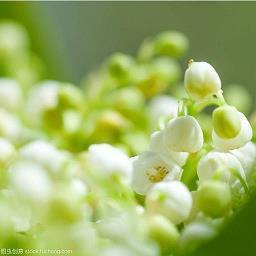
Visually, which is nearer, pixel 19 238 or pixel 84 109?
pixel 19 238

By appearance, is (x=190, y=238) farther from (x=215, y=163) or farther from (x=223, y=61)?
(x=223, y=61)

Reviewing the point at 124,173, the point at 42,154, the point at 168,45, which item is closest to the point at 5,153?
the point at 42,154

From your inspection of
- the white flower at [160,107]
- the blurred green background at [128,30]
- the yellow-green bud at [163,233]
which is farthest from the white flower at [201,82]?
the blurred green background at [128,30]

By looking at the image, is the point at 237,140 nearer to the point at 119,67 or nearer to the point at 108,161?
the point at 108,161

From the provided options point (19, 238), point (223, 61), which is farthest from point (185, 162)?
point (223, 61)

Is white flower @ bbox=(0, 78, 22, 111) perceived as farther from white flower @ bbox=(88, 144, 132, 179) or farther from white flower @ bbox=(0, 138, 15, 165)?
white flower @ bbox=(88, 144, 132, 179)

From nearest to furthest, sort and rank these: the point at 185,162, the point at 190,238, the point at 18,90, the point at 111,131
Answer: the point at 190,238 → the point at 185,162 → the point at 111,131 → the point at 18,90

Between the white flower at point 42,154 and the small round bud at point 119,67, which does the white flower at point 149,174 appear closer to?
the white flower at point 42,154
